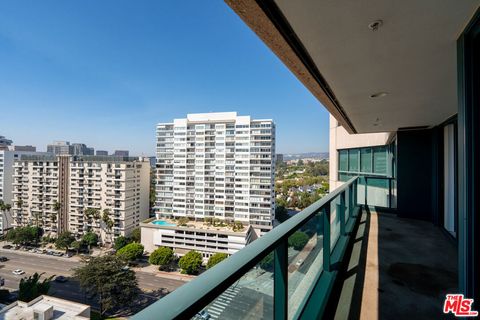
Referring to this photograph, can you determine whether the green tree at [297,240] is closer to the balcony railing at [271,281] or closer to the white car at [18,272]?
the balcony railing at [271,281]

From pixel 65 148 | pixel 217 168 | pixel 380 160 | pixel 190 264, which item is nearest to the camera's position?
pixel 380 160

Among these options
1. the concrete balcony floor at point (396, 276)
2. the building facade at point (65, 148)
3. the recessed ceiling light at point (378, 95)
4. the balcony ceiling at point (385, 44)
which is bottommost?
the concrete balcony floor at point (396, 276)

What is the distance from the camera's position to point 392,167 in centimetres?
686

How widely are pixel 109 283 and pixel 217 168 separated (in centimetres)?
2278

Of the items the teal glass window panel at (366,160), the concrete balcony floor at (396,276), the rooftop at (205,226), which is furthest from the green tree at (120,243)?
the concrete balcony floor at (396,276)

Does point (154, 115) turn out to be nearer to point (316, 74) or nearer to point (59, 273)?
point (59, 273)

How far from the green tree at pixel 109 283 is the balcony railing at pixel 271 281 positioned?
78.9 feet

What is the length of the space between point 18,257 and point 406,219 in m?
45.0

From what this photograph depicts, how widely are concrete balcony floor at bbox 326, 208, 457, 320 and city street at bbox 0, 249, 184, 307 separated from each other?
21.4m

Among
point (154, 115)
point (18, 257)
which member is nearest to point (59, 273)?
point (18, 257)

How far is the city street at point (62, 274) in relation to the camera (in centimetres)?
2319

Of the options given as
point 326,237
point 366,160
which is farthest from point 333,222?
point 366,160

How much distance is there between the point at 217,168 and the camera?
130 feet

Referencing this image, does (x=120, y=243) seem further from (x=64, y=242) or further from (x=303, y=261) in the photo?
(x=303, y=261)
